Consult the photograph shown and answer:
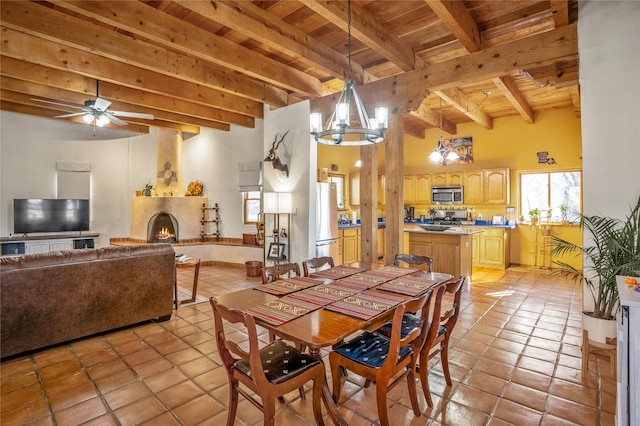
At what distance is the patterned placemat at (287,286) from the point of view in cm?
219

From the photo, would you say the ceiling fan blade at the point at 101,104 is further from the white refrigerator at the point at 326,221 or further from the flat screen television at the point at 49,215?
the flat screen television at the point at 49,215

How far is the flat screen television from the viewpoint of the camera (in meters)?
6.09

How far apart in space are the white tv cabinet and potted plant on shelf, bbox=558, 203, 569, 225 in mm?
9455

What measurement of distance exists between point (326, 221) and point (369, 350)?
3.30 m

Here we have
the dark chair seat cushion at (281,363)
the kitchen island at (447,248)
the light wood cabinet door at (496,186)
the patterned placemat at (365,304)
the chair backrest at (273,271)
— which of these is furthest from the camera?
the light wood cabinet door at (496,186)

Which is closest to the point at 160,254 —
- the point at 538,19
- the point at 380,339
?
the point at 380,339

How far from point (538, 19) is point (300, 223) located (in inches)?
146

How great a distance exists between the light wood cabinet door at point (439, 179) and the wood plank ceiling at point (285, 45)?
2.62m

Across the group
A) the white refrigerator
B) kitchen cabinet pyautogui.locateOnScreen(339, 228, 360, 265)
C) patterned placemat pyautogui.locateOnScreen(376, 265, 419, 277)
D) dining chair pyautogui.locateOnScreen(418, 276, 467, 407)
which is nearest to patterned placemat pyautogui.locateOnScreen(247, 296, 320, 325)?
dining chair pyautogui.locateOnScreen(418, 276, 467, 407)

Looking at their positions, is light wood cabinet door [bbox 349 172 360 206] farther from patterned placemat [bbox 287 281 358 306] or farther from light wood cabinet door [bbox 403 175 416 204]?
patterned placemat [bbox 287 281 358 306]

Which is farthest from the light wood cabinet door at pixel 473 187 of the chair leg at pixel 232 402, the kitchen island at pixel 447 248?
the chair leg at pixel 232 402

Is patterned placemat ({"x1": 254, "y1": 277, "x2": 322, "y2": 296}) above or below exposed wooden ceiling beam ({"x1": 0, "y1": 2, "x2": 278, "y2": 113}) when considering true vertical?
below

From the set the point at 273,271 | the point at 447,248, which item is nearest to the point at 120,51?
the point at 273,271

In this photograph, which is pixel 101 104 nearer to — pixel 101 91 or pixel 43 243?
pixel 101 91
